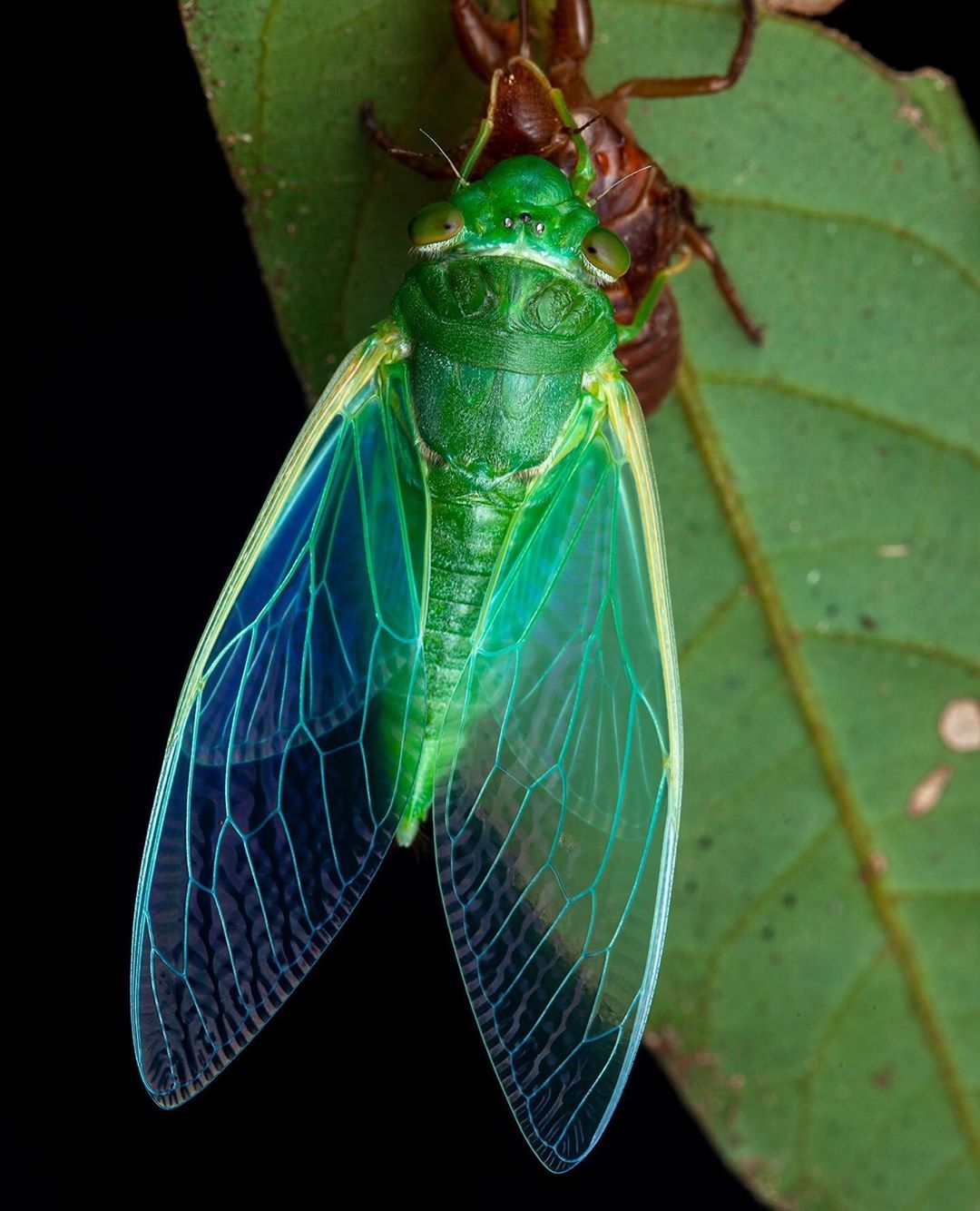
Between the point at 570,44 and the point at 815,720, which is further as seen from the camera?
the point at 815,720

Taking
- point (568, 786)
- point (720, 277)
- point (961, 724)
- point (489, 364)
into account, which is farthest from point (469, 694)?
point (961, 724)

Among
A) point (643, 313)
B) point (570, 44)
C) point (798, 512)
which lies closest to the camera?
point (570, 44)

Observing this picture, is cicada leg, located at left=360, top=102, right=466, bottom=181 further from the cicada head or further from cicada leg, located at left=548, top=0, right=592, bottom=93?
cicada leg, located at left=548, top=0, right=592, bottom=93

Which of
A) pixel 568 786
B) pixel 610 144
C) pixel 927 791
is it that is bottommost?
pixel 927 791

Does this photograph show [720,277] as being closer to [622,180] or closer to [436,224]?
[622,180]

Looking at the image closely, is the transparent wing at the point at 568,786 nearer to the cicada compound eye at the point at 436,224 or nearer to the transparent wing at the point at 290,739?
the transparent wing at the point at 290,739

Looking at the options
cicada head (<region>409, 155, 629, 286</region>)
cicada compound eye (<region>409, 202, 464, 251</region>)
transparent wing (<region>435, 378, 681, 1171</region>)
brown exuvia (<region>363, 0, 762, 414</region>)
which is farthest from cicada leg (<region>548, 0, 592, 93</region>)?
transparent wing (<region>435, 378, 681, 1171</region>)
